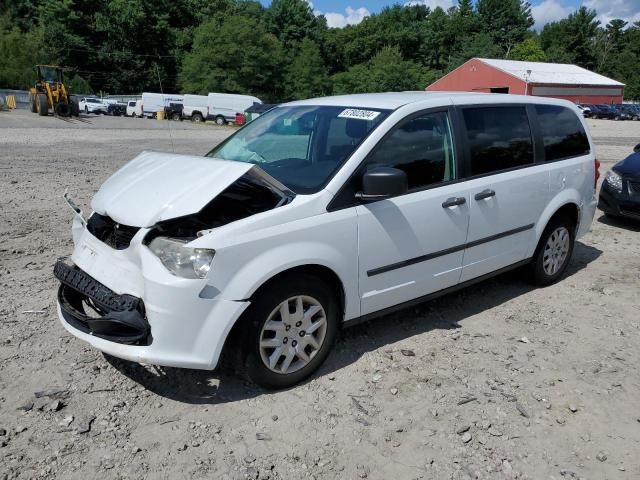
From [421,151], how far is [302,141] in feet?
3.02

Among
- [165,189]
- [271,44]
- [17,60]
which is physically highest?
[271,44]

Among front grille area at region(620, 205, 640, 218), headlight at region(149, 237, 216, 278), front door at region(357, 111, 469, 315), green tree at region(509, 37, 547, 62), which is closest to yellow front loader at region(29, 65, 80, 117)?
front grille area at region(620, 205, 640, 218)

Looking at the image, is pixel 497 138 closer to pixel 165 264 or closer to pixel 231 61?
pixel 165 264

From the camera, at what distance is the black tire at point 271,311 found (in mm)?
3199

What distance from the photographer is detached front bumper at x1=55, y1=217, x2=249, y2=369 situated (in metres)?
2.97

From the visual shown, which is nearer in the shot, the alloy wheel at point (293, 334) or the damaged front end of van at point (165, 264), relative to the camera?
the damaged front end of van at point (165, 264)

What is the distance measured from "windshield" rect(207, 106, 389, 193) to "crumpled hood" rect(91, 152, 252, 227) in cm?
49

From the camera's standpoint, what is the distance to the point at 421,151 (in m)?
4.03

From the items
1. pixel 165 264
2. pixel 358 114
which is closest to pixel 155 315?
pixel 165 264

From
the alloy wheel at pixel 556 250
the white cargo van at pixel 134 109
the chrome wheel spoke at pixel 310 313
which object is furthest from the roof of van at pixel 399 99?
the white cargo van at pixel 134 109

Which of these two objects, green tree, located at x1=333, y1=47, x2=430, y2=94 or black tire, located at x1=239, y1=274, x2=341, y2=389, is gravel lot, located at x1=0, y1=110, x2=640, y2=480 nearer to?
black tire, located at x1=239, y1=274, x2=341, y2=389

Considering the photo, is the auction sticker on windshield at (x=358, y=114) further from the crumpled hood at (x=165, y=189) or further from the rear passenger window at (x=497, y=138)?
the crumpled hood at (x=165, y=189)

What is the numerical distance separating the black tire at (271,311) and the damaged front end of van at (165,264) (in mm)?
134

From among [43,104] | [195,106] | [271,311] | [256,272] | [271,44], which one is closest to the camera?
[256,272]
